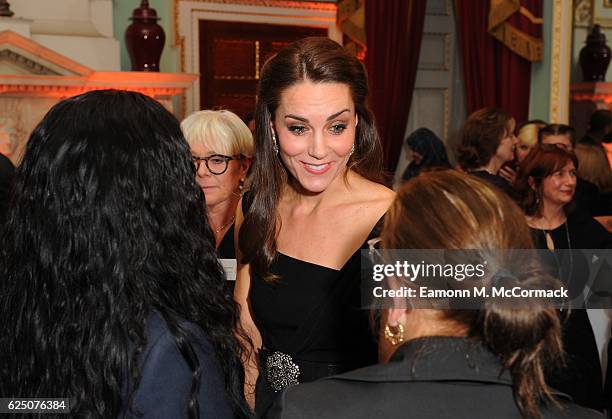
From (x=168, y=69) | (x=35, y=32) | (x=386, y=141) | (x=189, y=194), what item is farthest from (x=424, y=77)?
(x=189, y=194)

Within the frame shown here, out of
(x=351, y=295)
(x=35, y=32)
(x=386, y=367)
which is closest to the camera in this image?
(x=386, y=367)

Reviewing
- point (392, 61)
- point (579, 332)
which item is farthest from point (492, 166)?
point (392, 61)

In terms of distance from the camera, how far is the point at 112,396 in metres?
1.19

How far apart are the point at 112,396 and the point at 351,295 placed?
0.93 metres

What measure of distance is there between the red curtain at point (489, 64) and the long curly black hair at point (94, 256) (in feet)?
21.7

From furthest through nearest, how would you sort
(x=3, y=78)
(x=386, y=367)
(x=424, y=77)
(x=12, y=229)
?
(x=424, y=77), (x=3, y=78), (x=12, y=229), (x=386, y=367)

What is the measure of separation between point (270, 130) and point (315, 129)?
203 mm

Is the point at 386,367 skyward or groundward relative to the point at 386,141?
groundward

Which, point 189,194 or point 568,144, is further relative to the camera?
point 568,144

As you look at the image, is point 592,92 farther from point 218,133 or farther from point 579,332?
point 218,133

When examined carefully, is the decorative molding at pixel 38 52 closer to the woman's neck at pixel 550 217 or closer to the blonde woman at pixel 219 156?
the blonde woman at pixel 219 156

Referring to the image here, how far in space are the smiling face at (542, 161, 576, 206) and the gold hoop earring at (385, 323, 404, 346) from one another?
2514mm

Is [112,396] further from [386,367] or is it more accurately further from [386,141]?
[386,141]

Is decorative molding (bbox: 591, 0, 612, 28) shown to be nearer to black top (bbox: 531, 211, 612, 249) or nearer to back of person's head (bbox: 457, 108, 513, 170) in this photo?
back of person's head (bbox: 457, 108, 513, 170)
